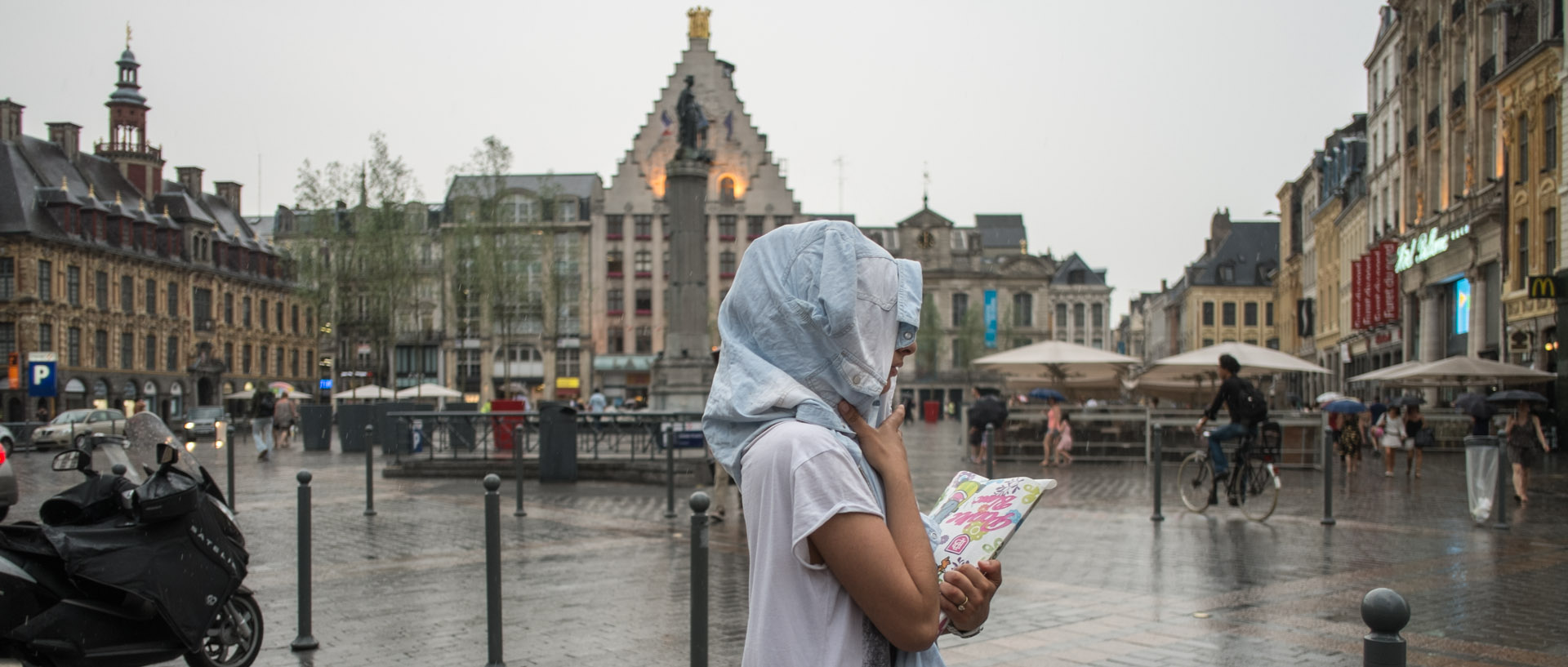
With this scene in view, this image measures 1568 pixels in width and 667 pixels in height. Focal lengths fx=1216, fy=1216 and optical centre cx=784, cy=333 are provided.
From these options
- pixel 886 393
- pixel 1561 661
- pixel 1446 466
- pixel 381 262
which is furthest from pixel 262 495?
pixel 381 262

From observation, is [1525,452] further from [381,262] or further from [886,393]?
[381,262]

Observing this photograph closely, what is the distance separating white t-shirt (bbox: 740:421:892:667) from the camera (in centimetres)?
192

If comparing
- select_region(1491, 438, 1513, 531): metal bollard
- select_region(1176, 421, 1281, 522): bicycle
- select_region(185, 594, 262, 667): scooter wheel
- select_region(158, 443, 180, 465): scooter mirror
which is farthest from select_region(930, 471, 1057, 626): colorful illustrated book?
select_region(1491, 438, 1513, 531): metal bollard

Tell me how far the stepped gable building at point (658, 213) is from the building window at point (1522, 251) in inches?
1807

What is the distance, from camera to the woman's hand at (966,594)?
205 cm

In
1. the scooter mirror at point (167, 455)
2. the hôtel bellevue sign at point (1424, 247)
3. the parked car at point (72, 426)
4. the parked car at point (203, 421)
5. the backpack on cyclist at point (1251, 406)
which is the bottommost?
the parked car at point (203, 421)

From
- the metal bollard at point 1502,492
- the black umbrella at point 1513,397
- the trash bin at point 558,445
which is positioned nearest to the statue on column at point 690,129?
the trash bin at point 558,445

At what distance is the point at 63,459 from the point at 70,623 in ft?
4.07

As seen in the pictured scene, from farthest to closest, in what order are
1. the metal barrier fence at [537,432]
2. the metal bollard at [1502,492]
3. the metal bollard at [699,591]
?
the metal barrier fence at [537,432]
the metal bollard at [1502,492]
the metal bollard at [699,591]

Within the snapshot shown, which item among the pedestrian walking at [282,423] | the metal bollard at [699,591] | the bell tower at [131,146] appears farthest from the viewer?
the bell tower at [131,146]

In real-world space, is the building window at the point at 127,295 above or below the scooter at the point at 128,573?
above

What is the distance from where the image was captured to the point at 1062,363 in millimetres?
27172

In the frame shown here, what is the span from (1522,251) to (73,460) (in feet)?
104

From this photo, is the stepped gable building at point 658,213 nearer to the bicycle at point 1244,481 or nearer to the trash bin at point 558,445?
the trash bin at point 558,445
